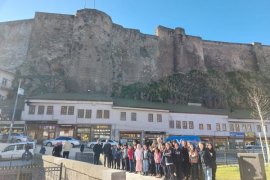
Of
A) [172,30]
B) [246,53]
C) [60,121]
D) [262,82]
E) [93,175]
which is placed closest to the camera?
[93,175]

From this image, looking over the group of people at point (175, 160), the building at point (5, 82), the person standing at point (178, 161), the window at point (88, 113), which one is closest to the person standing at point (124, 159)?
the group of people at point (175, 160)

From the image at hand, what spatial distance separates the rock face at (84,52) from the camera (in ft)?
144

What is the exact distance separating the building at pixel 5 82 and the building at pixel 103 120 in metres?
11.7

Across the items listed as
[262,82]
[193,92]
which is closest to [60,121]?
[193,92]

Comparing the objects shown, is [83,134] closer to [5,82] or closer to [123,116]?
[123,116]

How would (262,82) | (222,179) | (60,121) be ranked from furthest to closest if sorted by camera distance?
(262,82), (60,121), (222,179)

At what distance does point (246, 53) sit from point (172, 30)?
24.8m

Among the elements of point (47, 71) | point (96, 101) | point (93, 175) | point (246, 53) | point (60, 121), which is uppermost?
point (246, 53)

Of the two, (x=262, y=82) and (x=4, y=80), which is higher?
(x=262, y=82)

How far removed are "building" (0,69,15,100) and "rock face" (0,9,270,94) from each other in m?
2.53

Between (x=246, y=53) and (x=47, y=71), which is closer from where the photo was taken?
(x=47, y=71)

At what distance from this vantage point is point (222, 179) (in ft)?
33.7

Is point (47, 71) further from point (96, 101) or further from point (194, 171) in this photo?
point (194, 171)

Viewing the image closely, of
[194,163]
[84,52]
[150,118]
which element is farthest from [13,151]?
[84,52]
